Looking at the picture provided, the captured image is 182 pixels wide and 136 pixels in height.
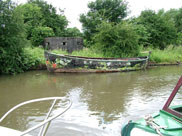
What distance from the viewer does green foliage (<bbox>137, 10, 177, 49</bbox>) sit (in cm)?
2294

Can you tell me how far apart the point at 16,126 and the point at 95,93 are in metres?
3.16

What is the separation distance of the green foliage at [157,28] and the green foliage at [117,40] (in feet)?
27.7

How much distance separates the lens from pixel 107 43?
15453 mm

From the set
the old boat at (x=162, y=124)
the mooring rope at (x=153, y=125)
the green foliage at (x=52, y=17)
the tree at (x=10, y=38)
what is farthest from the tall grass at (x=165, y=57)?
the green foliage at (x=52, y=17)

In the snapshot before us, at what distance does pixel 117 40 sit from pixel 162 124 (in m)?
13.1

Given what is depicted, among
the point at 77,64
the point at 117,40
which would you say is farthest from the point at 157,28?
the point at 77,64

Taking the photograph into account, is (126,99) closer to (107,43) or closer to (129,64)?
(129,64)

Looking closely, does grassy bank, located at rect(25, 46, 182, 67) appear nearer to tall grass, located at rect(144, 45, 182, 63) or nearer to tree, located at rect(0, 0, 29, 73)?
tall grass, located at rect(144, 45, 182, 63)

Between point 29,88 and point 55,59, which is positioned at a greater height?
point 55,59

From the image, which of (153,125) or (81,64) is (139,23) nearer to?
(81,64)

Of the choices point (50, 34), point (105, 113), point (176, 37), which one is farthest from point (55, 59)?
point (176, 37)

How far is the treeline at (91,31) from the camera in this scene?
1139cm

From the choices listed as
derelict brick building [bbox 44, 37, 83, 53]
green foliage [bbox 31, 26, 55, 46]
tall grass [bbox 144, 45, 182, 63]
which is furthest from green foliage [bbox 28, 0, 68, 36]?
tall grass [bbox 144, 45, 182, 63]

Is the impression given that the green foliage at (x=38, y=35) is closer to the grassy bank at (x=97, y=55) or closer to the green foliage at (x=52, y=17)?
the green foliage at (x=52, y=17)
